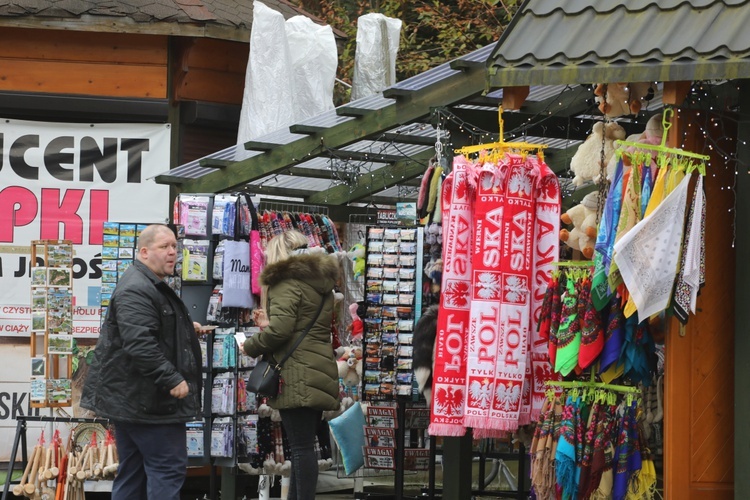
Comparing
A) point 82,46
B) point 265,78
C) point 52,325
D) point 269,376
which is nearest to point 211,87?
point 265,78

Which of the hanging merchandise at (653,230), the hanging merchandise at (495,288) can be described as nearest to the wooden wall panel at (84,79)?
the hanging merchandise at (495,288)

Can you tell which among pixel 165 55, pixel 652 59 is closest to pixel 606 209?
pixel 652 59

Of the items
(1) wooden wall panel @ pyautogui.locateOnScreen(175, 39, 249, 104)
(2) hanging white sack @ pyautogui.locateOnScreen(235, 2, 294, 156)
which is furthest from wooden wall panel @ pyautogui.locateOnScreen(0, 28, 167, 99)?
(2) hanging white sack @ pyautogui.locateOnScreen(235, 2, 294, 156)

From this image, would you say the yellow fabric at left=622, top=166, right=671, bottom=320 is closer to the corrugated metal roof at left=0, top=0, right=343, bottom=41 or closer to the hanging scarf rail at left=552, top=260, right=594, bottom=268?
the hanging scarf rail at left=552, top=260, right=594, bottom=268

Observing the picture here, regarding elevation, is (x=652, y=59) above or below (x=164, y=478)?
above

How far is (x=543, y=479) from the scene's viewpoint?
683 centimetres

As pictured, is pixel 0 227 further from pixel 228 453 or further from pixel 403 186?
pixel 403 186

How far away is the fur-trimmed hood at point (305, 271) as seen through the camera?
7953mm

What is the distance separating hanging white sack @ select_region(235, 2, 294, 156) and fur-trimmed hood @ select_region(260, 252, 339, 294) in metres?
3.20

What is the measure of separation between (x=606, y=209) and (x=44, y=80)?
6041mm

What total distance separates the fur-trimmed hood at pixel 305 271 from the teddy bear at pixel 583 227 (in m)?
1.66

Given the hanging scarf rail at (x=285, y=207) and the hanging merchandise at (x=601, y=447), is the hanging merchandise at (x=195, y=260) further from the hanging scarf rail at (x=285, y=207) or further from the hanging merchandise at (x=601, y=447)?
the hanging merchandise at (x=601, y=447)

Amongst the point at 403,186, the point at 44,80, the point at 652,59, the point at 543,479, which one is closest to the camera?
the point at 652,59

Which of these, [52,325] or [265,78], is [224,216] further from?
[265,78]
